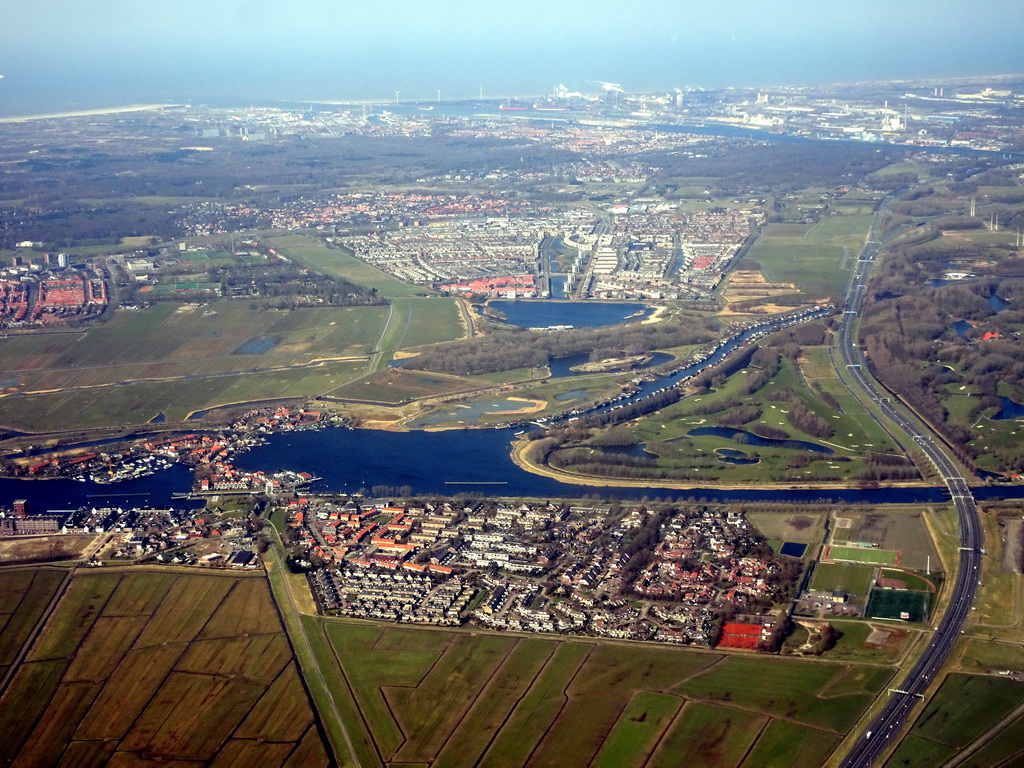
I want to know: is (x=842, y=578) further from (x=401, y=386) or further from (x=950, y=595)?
(x=401, y=386)

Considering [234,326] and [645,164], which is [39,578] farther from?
[645,164]

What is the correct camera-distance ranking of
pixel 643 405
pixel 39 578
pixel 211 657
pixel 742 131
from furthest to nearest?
1. pixel 742 131
2. pixel 643 405
3. pixel 39 578
4. pixel 211 657

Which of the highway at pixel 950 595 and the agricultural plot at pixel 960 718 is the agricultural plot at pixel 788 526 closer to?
the highway at pixel 950 595

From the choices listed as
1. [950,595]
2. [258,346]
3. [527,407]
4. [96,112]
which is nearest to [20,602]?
[527,407]

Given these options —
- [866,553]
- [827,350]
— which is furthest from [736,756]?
[827,350]

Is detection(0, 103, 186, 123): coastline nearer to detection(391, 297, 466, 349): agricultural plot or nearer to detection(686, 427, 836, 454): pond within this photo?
detection(391, 297, 466, 349): agricultural plot

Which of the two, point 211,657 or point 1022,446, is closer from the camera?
point 211,657
